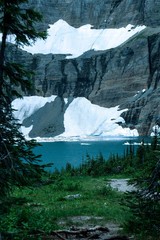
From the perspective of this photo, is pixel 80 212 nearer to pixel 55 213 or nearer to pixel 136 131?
pixel 55 213

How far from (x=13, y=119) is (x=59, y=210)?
21.2 ft

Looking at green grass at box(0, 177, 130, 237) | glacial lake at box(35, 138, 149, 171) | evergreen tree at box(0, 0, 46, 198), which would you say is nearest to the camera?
evergreen tree at box(0, 0, 46, 198)

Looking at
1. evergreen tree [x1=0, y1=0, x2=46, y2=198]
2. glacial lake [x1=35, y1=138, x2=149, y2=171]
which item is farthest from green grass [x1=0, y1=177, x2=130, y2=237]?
glacial lake [x1=35, y1=138, x2=149, y2=171]

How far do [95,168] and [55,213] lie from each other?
24.8 meters

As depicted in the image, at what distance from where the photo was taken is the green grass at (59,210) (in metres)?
11.6

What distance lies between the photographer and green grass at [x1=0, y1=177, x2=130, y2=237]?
38.2 ft

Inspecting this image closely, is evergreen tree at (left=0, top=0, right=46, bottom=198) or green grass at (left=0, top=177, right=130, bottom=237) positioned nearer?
evergreen tree at (left=0, top=0, right=46, bottom=198)

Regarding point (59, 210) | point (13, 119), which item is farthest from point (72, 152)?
point (13, 119)

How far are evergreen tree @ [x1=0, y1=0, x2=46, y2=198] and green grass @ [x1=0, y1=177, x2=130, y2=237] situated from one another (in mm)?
710

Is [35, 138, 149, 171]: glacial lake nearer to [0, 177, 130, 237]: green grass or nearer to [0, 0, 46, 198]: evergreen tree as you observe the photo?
[0, 177, 130, 237]: green grass

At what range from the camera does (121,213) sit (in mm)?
15188

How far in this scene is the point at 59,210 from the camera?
16.0 m

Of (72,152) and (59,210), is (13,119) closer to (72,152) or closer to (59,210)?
Answer: (59,210)

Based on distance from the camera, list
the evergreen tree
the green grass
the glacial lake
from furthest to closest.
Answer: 1. the glacial lake
2. the green grass
3. the evergreen tree
